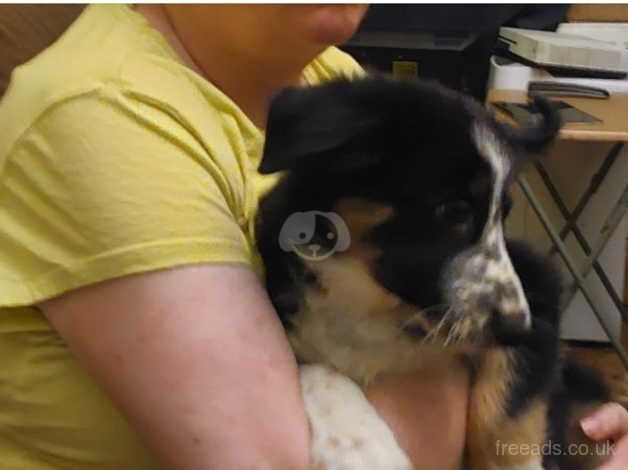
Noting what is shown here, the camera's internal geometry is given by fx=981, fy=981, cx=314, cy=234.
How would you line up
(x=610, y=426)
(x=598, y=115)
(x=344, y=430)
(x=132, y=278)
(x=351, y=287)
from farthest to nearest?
(x=598, y=115) < (x=610, y=426) < (x=351, y=287) < (x=344, y=430) < (x=132, y=278)

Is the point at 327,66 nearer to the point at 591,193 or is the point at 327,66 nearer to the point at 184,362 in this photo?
the point at 184,362

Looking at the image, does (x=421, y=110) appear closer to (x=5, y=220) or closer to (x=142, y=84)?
(x=142, y=84)

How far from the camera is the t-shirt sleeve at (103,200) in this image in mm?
911

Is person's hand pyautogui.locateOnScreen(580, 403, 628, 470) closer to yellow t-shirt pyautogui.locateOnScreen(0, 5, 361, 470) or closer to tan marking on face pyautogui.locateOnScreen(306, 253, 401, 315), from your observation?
A: tan marking on face pyautogui.locateOnScreen(306, 253, 401, 315)

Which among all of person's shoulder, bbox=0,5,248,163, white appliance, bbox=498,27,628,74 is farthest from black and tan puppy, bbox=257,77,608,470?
white appliance, bbox=498,27,628,74

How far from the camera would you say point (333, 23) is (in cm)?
110

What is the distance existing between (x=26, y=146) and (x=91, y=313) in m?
0.18

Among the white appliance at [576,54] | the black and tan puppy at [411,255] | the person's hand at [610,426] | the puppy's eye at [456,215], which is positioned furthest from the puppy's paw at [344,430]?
the white appliance at [576,54]

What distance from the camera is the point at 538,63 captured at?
2807 mm

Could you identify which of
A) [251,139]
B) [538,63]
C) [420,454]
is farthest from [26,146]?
[538,63]

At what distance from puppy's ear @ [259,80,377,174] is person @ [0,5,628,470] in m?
0.07

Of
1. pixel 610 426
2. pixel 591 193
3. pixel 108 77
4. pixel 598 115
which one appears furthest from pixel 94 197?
pixel 591 193

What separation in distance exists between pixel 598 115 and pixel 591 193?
665mm

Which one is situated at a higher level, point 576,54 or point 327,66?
point 327,66
